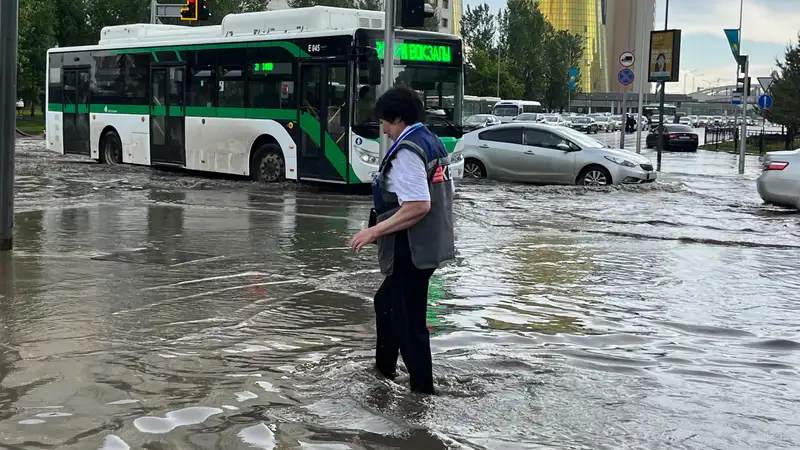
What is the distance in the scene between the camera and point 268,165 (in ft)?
67.1

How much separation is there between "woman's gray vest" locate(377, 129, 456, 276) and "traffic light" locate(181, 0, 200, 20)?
77.3ft

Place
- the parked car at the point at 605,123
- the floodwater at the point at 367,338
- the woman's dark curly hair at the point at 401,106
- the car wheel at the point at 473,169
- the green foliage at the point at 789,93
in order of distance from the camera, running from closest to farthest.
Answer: the floodwater at the point at 367,338
the woman's dark curly hair at the point at 401,106
the car wheel at the point at 473,169
the green foliage at the point at 789,93
the parked car at the point at 605,123

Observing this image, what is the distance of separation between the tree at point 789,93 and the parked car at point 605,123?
37.1 metres

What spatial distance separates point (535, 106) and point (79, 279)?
77.2 m

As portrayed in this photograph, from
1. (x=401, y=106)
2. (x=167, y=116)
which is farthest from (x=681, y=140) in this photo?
(x=401, y=106)

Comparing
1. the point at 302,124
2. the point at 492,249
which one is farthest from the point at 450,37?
the point at 492,249

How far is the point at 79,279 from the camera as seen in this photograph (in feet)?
30.4

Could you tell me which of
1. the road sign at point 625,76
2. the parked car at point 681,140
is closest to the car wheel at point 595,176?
the road sign at point 625,76

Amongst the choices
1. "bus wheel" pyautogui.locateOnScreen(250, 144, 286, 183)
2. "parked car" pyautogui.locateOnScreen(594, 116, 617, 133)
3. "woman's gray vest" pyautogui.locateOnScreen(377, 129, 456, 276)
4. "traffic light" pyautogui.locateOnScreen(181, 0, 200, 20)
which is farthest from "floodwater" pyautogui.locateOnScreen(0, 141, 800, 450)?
"parked car" pyautogui.locateOnScreen(594, 116, 617, 133)

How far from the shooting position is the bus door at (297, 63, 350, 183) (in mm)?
18531

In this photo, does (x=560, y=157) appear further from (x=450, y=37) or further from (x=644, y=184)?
(x=450, y=37)

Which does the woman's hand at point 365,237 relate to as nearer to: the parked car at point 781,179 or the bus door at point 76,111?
the parked car at point 781,179

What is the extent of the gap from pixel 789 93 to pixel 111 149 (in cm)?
3644

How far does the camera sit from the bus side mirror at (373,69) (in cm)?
1777
